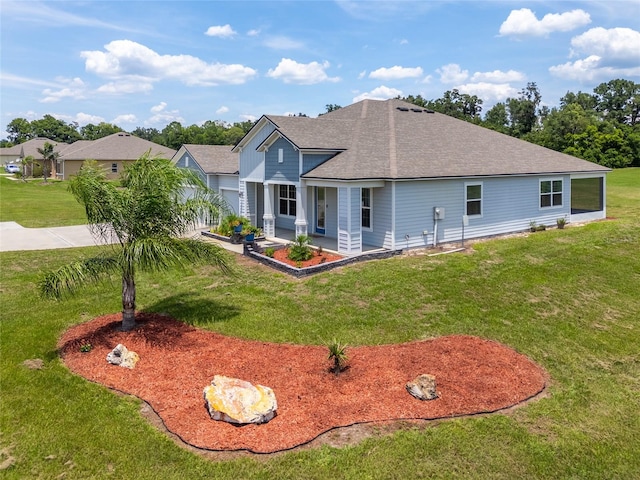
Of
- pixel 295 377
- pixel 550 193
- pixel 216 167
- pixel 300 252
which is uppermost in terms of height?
pixel 216 167

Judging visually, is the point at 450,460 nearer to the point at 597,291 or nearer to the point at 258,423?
the point at 258,423

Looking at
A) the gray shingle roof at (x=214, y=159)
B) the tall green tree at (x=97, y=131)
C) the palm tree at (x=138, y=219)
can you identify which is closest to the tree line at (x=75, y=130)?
the tall green tree at (x=97, y=131)

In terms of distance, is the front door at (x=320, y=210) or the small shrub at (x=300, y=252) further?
the front door at (x=320, y=210)

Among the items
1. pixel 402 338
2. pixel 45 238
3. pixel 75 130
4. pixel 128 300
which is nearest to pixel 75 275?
pixel 128 300

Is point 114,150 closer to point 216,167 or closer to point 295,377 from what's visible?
point 216,167

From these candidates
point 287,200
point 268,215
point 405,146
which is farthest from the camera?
point 287,200

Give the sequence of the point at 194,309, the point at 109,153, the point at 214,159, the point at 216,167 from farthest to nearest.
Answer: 1. the point at 109,153
2. the point at 214,159
3. the point at 216,167
4. the point at 194,309

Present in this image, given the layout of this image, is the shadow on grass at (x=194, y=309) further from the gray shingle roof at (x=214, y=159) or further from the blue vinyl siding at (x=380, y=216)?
the gray shingle roof at (x=214, y=159)
